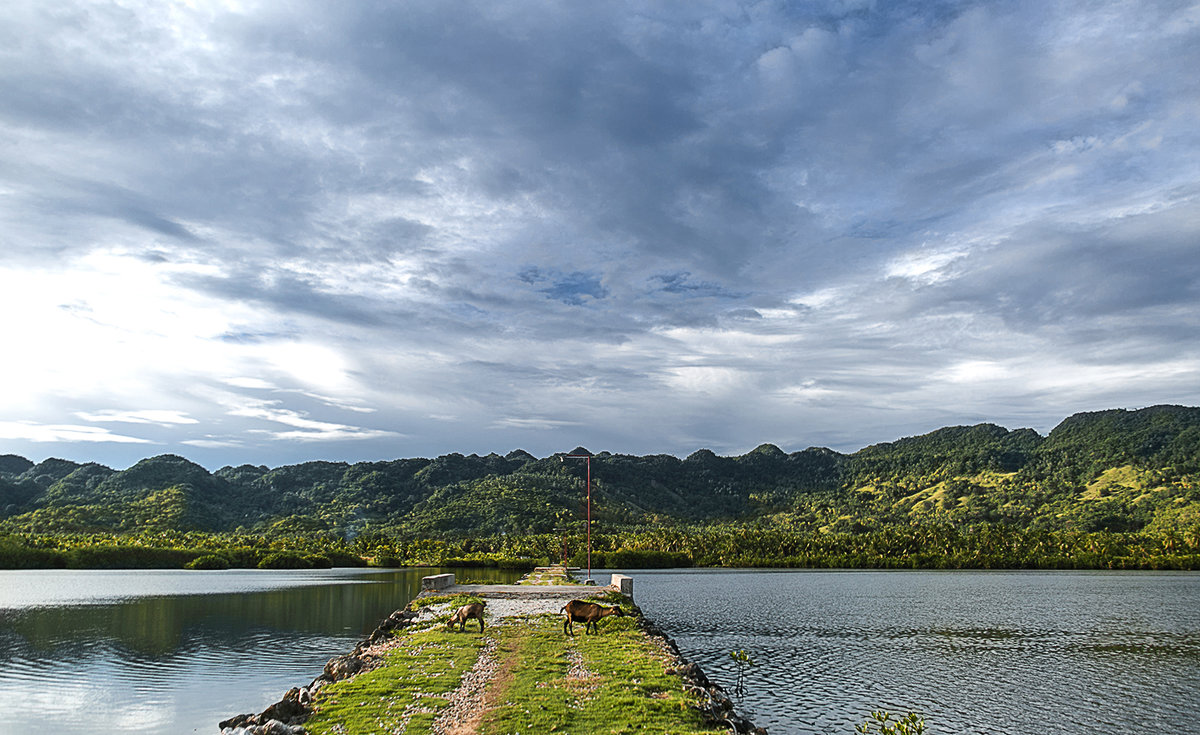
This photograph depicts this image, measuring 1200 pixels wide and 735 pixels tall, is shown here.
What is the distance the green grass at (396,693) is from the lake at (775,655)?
4.88m

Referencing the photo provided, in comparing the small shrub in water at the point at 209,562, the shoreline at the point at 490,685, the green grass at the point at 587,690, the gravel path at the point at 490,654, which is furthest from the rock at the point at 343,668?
the small shrub in water at the point at 209,562

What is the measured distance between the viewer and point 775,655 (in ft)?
117

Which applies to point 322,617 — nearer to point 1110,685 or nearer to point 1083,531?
point 1110,685

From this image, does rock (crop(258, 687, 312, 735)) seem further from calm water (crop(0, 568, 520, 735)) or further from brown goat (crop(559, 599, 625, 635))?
brown goat (crop(559, 599, 625, 635))

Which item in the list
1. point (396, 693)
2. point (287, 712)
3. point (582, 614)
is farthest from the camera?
point (582, 614)

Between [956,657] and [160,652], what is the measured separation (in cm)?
3843

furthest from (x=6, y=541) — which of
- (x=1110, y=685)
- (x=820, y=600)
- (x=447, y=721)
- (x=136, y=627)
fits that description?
(x=1110, y=685)

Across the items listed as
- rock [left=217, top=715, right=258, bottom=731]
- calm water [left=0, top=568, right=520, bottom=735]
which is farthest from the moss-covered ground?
calm water [left=0, top=568, right=520, bottom=735]

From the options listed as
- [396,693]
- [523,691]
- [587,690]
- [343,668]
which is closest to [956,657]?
[587,690]

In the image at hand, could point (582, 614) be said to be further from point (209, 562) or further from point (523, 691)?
point (209, 562)

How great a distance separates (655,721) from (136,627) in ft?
128

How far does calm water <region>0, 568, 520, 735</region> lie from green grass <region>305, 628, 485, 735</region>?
5137 mm

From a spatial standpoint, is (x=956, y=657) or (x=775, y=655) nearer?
(x=775, y=655)

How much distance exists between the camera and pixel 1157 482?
199125 mm
